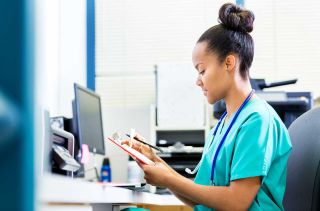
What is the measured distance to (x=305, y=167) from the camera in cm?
114

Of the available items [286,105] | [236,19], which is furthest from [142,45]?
[236,19]

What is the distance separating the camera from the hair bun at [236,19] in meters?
1.31

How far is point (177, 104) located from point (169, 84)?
0.44 feet

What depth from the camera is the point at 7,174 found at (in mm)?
154

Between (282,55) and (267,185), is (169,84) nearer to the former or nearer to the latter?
(282,55)

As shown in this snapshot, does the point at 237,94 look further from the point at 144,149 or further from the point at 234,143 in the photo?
the point at 144,149

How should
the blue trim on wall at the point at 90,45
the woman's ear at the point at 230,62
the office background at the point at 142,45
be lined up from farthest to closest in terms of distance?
the blue trim on wall at the point at 90,45 → the office background at the point at 142,45 → the woman's ear at the point at 230,62

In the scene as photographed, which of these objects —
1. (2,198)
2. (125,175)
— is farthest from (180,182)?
(125,175)

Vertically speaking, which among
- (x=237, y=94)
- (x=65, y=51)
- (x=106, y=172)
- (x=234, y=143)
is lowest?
(x=106, y=172)

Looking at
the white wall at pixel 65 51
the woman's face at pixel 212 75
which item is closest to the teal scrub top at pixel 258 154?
the woman's face at pixel 212 75

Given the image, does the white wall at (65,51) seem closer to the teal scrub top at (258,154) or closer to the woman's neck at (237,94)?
the woman's neck at (237,94)

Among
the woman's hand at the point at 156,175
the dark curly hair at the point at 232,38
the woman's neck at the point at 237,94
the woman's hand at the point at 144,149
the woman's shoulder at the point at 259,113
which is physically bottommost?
the woman's hand at the point at 156,175

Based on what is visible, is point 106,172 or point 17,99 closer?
point 17,99

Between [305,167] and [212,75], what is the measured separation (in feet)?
1.13
